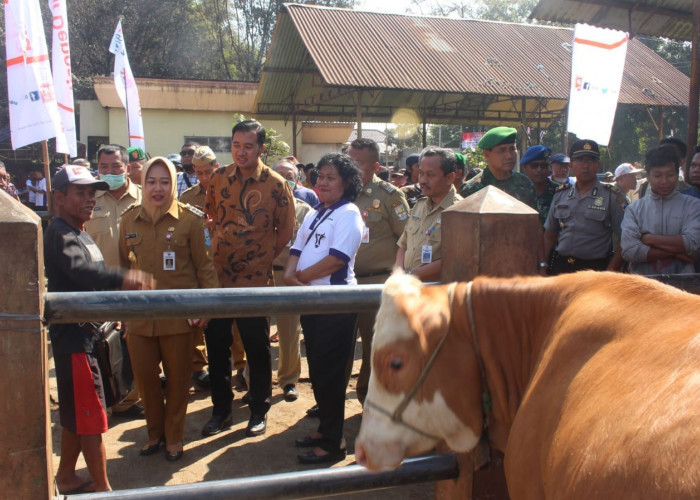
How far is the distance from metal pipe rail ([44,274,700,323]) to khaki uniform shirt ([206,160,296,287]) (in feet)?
8.46

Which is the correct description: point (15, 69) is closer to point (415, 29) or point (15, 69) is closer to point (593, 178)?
point (593, 178)

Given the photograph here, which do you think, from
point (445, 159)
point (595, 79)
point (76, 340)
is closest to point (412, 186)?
point (595, 79)

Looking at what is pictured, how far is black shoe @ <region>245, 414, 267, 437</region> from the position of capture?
4453 mm

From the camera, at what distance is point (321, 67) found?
13.1 meters

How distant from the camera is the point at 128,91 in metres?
10.2

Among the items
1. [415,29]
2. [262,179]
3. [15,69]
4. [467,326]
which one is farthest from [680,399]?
[415,29]

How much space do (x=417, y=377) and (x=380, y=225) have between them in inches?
134

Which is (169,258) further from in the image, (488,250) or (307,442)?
(488,250)

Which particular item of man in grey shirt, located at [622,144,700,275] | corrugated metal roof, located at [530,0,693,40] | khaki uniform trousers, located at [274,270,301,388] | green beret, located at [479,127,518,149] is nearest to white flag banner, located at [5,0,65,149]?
khaki uniform trousers, located at [274,270,301,388]

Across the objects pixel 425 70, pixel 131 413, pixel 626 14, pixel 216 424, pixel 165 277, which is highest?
pixel 425 70

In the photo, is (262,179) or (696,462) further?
(262,179)

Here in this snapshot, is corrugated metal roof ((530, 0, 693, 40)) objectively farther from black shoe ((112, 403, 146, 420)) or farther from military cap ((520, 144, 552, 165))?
black shoe ((112, 403, 146, 420))

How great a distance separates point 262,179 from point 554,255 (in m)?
2.46

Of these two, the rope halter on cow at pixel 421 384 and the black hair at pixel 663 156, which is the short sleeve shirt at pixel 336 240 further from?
the rope halter on cow at pixel 421 384
